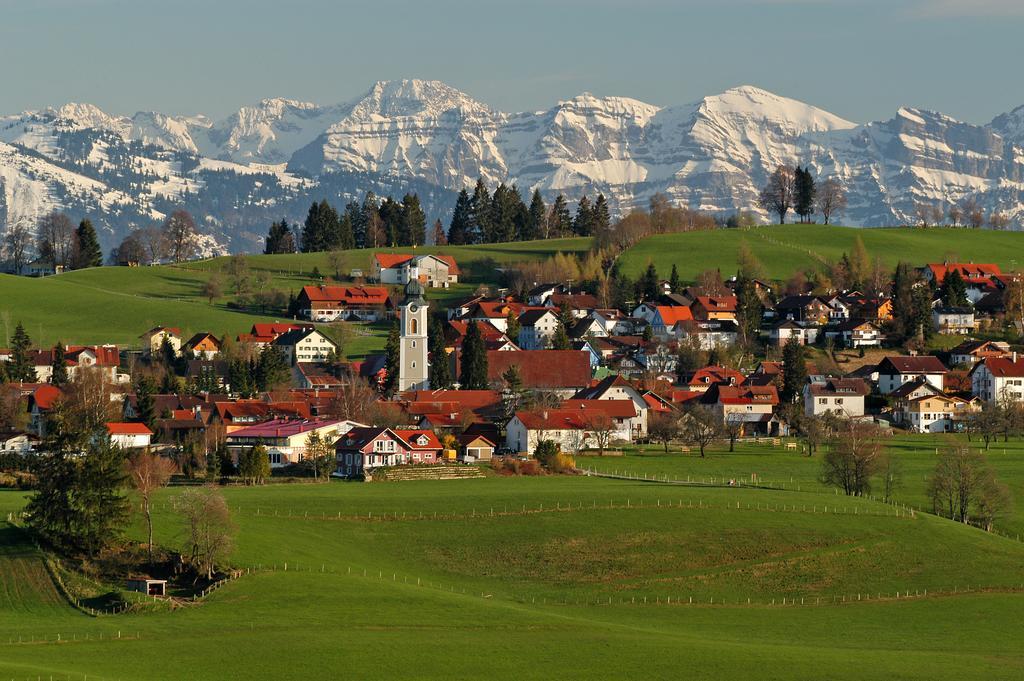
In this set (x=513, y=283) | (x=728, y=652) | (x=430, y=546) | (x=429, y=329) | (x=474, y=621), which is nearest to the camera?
(x=728, y=652)

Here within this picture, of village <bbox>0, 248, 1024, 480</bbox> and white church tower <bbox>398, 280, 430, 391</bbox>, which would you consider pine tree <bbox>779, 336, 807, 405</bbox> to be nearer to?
village <bbox>0, 248, 1024, 480</bbox>

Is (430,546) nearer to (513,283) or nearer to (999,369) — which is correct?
(999,369)

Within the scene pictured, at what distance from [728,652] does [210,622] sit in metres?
17.9

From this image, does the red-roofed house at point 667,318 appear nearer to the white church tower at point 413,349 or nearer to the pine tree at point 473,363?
the pine tree at point 473,363

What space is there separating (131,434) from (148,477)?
3272 cm

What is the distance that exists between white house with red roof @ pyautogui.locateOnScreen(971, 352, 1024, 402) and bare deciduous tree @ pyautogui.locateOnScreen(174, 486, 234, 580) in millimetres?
78756

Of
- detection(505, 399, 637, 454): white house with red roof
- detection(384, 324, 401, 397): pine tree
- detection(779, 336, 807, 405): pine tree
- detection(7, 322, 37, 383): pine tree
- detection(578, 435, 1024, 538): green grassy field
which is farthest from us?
detection(384, 324, 401, 397): pine tree

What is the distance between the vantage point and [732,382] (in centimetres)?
13325

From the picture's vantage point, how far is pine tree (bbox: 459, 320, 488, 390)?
5148 inches

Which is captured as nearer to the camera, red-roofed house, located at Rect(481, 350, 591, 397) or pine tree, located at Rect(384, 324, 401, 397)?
pine tree, located at Rect(384, 324, 401, 397)

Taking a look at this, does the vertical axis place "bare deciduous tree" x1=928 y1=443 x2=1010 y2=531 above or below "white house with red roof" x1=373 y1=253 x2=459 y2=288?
below

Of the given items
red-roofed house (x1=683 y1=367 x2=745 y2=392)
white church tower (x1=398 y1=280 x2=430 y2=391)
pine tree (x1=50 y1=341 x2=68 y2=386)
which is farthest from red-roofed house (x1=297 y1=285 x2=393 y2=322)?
red-roofed house (x1=683 y1=367 x2=745 y2=392)

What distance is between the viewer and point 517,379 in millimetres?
123000

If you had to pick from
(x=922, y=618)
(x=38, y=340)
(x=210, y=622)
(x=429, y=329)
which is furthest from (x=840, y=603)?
(x=38, y=340)
